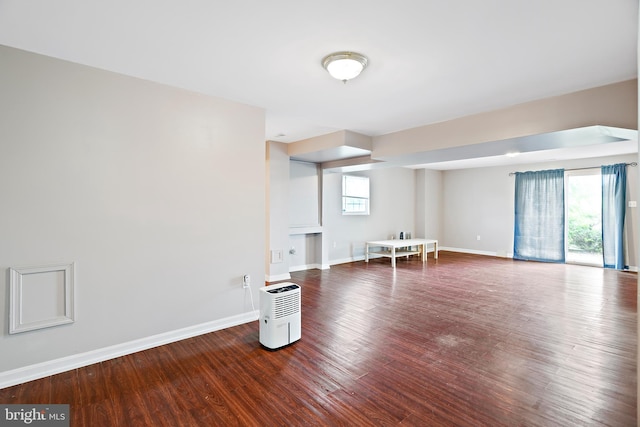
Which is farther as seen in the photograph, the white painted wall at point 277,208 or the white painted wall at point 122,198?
the white painted wall at point 277,208

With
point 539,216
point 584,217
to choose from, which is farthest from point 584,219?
point 539,216

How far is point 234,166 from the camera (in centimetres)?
322

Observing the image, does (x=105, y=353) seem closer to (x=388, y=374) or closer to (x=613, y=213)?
(x=388, y=374)

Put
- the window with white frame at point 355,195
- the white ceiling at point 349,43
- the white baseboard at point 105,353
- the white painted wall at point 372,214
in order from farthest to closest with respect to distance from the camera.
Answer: the window with white frame at point 355,195 < the white painted wall at point 372,214 < the white baseboard at point 105,353 < the white ceiling at point 349,43

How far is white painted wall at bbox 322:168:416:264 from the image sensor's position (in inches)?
260

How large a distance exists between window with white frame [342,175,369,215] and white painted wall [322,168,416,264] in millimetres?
109

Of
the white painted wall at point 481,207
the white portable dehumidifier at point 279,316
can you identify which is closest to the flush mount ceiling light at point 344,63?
the white portable dehumidifier at point 279,316

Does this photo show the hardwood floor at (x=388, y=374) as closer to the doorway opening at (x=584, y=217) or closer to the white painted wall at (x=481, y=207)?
the doorway opening at (x=584, y=217)

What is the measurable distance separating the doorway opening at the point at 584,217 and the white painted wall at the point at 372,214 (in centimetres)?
354

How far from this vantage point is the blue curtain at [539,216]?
6.85 m

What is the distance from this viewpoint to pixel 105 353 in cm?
247

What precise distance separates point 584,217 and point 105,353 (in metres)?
8.75

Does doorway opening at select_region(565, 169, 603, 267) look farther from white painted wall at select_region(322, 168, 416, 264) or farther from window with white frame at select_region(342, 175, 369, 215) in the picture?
window with white frame at select_region(342, 175, 369, 215)

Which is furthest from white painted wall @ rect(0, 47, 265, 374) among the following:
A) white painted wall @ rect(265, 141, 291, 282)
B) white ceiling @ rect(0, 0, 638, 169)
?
white painted wall @ rect(265, 141, 291, 282)
